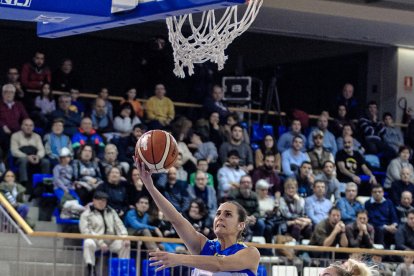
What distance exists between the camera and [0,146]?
1403 cm

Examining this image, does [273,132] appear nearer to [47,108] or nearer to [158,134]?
[47,108]

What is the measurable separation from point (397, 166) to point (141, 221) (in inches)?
222

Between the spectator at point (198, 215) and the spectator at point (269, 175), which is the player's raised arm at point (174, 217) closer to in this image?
the spectator at point (198, 215)

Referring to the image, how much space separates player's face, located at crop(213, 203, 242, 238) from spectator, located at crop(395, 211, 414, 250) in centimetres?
882

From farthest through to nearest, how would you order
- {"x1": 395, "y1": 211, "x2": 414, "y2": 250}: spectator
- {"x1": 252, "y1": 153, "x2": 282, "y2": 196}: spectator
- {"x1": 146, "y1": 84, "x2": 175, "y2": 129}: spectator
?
{"x1": 146, "y1": 84, "x2": 175, "y2": 129}: spectator → {"x1": 252, "y1": 153, "x2": 282, "y2": 196}: spectator → {"x1": 395, "y1": 211, "x2": 414, "y2": 250}: spectator

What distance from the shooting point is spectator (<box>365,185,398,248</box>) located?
15320 millimetres

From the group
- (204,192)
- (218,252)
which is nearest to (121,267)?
(204,192)

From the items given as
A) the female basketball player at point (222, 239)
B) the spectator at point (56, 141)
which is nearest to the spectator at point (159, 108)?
the spectator at point (56, 141)

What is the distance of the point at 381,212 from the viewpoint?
1550 centimetres

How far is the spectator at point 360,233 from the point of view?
46.9 feet

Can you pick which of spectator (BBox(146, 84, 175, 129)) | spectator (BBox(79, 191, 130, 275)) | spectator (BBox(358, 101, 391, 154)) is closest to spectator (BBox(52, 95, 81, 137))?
spectator (BBox(146, 84, 175, 129))

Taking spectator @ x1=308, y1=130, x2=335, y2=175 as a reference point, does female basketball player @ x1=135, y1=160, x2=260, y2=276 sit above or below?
below

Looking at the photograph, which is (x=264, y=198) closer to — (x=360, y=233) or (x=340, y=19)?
(x=360, y=233)

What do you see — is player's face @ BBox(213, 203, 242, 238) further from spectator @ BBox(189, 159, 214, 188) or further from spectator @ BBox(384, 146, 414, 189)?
spectator @ BBox(384, 146, 414, 189)
